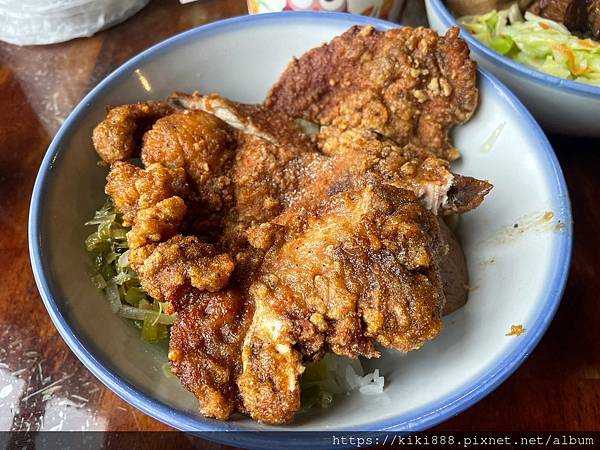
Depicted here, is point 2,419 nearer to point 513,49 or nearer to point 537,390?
point 537,390

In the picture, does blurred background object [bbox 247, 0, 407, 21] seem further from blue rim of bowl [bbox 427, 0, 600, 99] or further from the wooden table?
the wooden table

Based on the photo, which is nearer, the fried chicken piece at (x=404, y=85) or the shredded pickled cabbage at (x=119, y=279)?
the shredded pickled cabbage at (x=119, y=279)

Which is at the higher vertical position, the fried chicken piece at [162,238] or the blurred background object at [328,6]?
the blurred background object at [328,6]

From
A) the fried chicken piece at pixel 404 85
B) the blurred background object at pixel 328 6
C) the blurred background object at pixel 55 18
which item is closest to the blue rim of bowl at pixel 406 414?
the fried chicken piece at pixel 404 85

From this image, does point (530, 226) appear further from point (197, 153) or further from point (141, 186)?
point (141, 186)

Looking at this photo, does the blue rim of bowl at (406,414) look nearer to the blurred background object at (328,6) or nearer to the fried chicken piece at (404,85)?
the fried chicken piece at (404,85)

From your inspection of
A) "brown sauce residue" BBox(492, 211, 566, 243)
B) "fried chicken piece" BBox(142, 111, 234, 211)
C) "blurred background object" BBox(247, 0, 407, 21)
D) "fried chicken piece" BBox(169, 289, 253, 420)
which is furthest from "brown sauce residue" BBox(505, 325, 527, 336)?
"blurred background object" BBox(247, 0, 407, 21)
